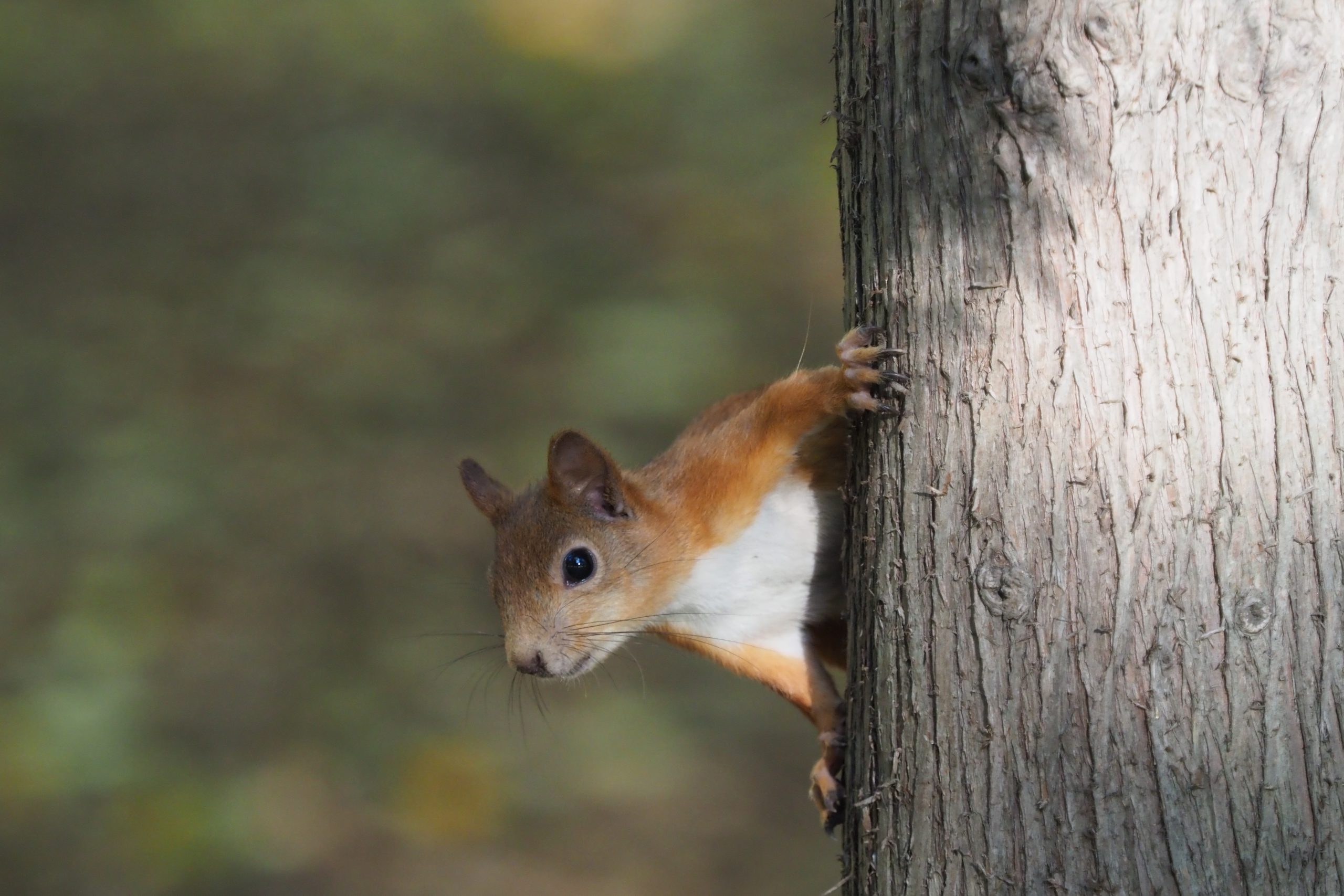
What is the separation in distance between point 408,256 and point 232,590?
7.67 feet

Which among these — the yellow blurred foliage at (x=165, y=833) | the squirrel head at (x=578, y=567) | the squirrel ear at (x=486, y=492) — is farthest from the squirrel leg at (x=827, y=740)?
the yellow blurred foliage at (x=165, y=833)

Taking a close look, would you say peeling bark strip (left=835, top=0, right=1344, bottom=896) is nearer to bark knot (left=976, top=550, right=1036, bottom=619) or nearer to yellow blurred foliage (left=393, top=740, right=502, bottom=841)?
bark knot (left=976, top=550, right=1036, bottom=619)

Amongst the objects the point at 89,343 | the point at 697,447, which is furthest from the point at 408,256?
the point at 697,447

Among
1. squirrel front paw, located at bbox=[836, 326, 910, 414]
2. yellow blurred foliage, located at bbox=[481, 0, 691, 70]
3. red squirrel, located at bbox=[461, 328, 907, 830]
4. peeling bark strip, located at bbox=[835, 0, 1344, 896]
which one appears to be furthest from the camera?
yellow blurred foliage, located at bbox=[481, 0, 691, 70]

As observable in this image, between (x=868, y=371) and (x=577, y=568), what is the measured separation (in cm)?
116

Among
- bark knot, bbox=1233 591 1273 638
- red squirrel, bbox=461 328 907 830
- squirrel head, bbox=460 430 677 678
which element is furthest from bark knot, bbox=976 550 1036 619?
squirrel head, bbox=460 430 677 678

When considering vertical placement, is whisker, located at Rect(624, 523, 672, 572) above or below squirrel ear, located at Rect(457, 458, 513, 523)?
below

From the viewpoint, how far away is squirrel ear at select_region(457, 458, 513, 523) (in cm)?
320

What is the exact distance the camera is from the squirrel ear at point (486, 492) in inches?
126

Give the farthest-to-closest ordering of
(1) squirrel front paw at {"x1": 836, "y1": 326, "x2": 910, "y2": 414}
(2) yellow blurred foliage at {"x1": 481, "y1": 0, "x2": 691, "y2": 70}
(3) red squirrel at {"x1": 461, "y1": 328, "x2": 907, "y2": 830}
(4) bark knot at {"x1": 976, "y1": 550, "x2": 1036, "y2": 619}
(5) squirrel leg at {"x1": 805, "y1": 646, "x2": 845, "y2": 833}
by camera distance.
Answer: (2) yellow blurred foliage at {"x1": 481, "y1": 0, "x2": 691, "y2": 70}, (3) red squirrel at {"x1": 461, "y1": 328, "x2": 907, "y2": 830}, (5) squirrel leg at {"x1": 805, "y1": 646, "x2": 845, "y2": 833}, (1) squirrel front paw at {"x1": 836, "y1": 326, "x2": 910, "y2": 414}, (4) bark knot at {"x1": 976, "y1": 550, "x2": 1036, "y2": 619}

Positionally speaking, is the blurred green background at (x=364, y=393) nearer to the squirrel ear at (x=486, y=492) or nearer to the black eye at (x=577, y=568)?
the squirrel ear at (x=486, y=492)

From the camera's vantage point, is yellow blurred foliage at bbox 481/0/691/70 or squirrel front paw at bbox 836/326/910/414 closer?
squirrel front paw at bbox 836/326/910/414

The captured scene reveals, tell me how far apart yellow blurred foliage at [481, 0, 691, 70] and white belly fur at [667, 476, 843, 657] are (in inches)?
233

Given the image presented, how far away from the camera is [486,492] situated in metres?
3.24
